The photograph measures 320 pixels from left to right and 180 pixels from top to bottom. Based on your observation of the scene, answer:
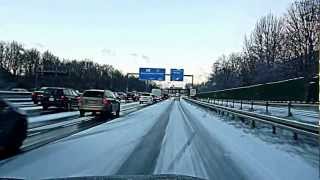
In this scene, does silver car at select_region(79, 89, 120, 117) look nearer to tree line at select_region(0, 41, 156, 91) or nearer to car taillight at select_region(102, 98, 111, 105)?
car taillight at select_region(102, 98, 111, 105)

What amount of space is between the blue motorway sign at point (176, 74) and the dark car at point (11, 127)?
62.1 meters

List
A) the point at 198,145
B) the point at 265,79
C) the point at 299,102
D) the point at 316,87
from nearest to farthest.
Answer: the point at 198,145 → the point at 316,87 → the point at 299,102 → the point at 265,79

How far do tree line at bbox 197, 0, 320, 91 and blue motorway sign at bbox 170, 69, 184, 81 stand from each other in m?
12.4

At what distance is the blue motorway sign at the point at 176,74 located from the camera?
244ft

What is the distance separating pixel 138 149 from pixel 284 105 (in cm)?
1778

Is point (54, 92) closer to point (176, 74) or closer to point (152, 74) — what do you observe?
point (152, 74)

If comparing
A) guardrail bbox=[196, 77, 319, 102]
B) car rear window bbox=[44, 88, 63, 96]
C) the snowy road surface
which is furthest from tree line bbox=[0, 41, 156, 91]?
the snowy road surface

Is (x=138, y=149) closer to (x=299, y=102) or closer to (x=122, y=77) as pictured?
(x=299, y=102)

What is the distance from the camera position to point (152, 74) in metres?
71.2

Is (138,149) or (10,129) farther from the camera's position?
(138,149)

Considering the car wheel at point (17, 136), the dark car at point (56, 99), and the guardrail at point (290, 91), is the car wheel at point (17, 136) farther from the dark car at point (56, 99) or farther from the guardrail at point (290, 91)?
the dark car at point (56, 99)

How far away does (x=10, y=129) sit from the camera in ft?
38.0

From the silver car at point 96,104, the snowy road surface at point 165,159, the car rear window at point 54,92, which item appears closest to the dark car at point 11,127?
the snowy road surface at point 165,159

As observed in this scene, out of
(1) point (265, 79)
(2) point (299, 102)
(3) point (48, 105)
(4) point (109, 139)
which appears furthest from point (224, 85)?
(4) point (109, 139)
